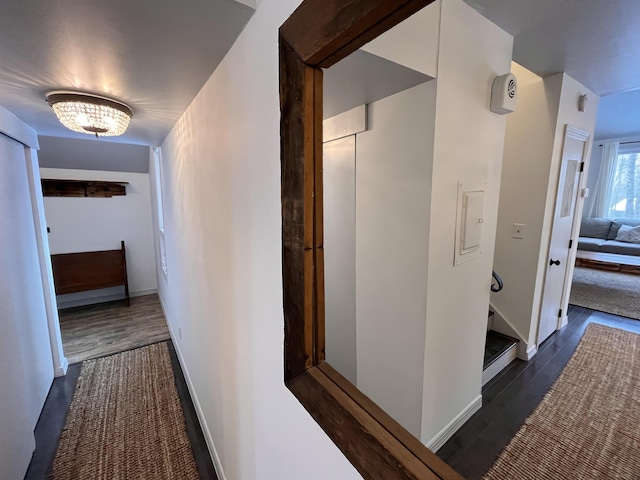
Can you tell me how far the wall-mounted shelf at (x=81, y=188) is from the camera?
11.9 ft

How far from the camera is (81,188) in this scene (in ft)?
12.6

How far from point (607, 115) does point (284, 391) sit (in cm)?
398

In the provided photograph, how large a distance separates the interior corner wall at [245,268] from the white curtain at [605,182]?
412 centimetres

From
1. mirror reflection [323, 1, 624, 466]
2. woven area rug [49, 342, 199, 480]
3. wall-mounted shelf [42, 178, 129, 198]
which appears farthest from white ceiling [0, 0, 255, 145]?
wall-mounted shelf [42, 178, 129, 198]

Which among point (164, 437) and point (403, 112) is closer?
point (403, 112)

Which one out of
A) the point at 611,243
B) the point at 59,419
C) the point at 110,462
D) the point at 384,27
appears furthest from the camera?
the point at 611,243

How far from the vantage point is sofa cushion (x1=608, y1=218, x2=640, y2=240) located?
4555 mm

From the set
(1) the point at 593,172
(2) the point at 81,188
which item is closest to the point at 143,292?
(2) the point at 81,188

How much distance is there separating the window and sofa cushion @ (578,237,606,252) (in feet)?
1.49

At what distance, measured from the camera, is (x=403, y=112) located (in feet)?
3.24

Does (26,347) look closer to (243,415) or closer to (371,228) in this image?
(243,415)

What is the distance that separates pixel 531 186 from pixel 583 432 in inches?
76.1

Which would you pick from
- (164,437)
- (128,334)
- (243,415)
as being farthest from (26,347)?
(243,415)

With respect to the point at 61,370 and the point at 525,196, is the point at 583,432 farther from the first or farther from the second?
the point at 61,370
